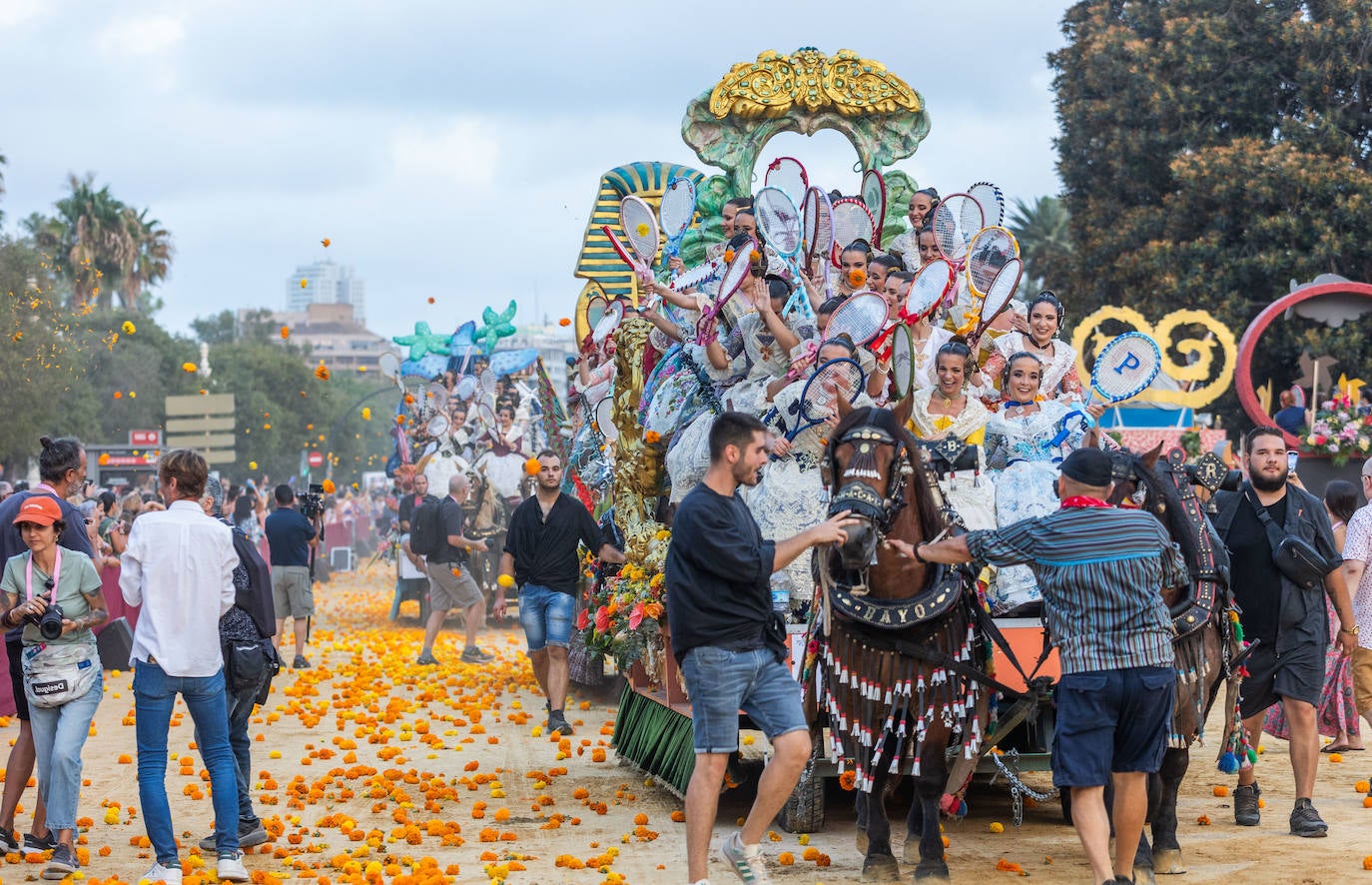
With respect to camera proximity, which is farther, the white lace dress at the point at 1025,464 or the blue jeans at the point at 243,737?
the white lace dress at the point at 1025,464

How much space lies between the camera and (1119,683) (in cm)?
612

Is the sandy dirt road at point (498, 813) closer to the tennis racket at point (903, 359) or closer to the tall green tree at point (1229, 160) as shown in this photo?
the tennis racket at point (903, 359)

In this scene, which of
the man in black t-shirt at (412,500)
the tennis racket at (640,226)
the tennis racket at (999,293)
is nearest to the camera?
the tennis racket at (999,293)

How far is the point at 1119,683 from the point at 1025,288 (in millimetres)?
34771

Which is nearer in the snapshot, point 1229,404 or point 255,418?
point 1229,404

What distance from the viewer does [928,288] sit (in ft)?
28.3

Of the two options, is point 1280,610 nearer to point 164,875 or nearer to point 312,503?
point 164,875

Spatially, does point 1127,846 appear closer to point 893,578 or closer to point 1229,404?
point 893,578

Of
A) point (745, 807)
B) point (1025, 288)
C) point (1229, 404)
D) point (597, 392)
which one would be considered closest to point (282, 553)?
point (597, 392)

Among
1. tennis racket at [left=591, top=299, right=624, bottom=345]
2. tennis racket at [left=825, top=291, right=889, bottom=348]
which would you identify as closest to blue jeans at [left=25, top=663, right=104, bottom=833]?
tennis racket at [left=825, top=291, right=889, bottom=348]

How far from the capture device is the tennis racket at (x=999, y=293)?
908cm

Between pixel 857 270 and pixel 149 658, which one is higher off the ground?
pixel 857 270

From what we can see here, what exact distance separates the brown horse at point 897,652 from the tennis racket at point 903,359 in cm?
57

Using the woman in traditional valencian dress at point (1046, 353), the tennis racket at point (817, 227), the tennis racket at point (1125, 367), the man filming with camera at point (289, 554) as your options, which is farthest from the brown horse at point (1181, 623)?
the man filming with camera at point (289, 554)
